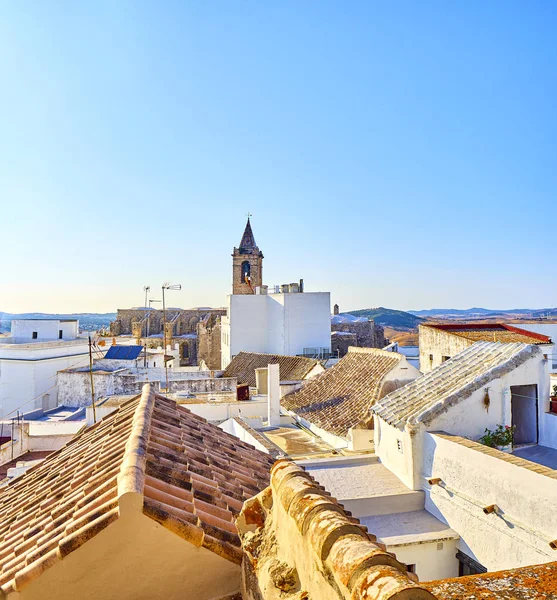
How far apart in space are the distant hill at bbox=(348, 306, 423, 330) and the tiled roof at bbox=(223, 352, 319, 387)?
4014cm

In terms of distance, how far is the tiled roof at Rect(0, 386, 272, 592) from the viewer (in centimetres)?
226

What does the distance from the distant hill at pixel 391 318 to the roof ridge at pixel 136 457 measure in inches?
2312

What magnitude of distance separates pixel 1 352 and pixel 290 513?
82.3ft

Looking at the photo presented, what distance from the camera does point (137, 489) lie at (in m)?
2.32

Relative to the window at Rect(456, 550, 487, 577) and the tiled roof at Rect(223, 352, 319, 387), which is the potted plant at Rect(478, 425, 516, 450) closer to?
the window at Rect(456, 550, 487, 577)

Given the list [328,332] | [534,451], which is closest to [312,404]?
[534,451]

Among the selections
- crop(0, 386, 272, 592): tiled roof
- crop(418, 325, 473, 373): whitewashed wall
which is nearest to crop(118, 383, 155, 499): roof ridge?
crop(0, 386, 272, 592): tiled roof

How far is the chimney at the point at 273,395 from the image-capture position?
41.2 ft

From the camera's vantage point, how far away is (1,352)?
22.8 m

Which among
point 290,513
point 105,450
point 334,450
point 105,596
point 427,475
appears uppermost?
point 290,513

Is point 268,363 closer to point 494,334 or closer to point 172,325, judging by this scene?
point 494,334

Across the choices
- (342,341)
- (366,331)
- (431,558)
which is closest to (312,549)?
(431,558)

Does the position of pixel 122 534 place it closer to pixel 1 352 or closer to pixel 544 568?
pixel 544 568

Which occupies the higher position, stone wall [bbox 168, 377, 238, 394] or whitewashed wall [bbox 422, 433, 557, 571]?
whitewashed wall [bbox 422, 433, 557, 571]
